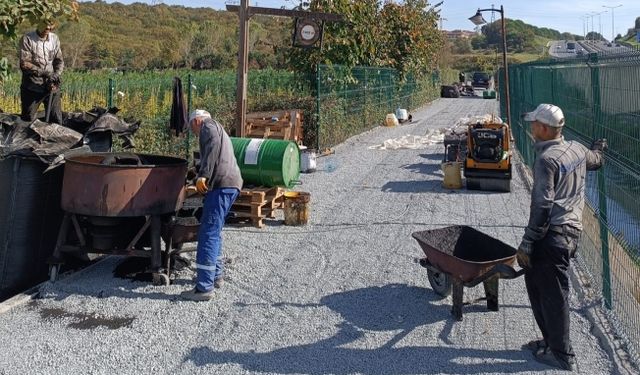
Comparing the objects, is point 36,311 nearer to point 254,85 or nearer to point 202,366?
point 202,366

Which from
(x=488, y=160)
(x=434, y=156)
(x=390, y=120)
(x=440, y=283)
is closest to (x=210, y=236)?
(x=440, y=283)

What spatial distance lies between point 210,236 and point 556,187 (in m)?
3.04

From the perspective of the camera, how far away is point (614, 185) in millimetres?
5559

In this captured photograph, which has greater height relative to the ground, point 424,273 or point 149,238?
point 149,238

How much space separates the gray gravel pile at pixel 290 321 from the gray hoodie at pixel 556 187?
1050mm

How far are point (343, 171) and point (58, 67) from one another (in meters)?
6.51

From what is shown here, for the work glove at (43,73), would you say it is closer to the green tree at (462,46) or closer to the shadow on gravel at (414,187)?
the shadow on gravel at (414,187)

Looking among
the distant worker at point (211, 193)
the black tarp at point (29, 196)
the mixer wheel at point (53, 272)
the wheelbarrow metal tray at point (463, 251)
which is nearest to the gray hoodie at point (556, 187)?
the wheelbarrow metal tray at point (463, 251)

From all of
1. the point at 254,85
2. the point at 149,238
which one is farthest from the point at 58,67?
the point at 254,85

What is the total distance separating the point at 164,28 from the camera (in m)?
98.0

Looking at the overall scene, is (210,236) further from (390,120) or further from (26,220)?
(390,120)

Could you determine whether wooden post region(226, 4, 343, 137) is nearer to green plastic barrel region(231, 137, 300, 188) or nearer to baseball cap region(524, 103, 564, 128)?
green plastic barrel region(231, 137, 300, 188)

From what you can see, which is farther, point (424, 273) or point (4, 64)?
point (424, 273)

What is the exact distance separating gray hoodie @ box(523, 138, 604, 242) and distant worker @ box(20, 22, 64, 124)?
592 centimetres
